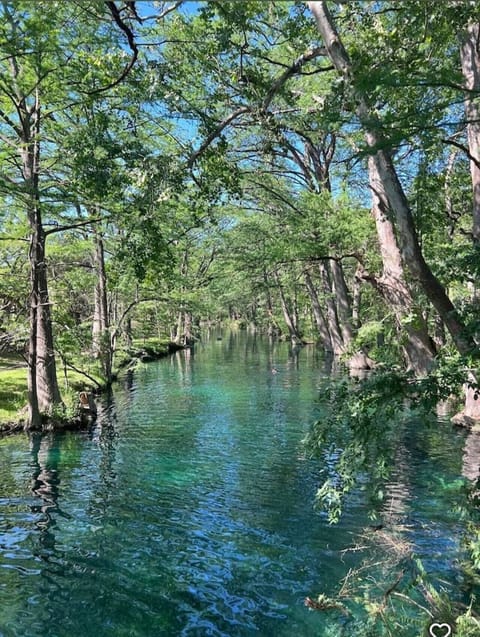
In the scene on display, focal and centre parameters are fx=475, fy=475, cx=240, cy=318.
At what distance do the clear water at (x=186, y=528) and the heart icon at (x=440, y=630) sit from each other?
1.08 meters

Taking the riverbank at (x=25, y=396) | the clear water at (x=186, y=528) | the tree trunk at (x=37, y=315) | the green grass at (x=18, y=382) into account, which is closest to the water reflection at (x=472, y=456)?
the clear water at (x=186, y=528)

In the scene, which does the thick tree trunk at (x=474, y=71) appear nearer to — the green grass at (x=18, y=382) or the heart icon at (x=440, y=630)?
the heart icon at (x=440, y=630)

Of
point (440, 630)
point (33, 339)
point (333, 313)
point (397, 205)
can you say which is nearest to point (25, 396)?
point (33, 339)

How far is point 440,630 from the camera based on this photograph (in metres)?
4.47

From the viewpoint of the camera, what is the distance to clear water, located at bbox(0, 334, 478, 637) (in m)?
5.65

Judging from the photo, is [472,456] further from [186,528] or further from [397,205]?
[397,205]

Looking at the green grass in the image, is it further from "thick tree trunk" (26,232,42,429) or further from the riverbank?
"thick tree trunk" (26,232,42,429)

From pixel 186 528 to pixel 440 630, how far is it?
4.52 metres

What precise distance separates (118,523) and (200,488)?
212 centimetres

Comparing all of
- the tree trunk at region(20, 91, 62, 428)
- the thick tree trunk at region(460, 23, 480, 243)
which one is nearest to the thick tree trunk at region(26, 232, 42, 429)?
the tree trunk at region(20, 91, 62, 428)

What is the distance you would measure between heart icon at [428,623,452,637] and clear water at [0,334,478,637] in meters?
1.08

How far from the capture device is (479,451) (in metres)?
11.4

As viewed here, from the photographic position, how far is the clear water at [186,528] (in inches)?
222

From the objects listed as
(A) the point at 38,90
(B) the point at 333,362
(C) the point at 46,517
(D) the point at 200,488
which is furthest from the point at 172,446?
(B) the point at 333,362
